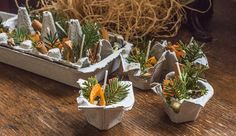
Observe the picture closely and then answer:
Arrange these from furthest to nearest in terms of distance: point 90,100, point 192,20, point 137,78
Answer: point 192,20, point 137,78, point 90,100

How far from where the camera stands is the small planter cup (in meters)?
0.58

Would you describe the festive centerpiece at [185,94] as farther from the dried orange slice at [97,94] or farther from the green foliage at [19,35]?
the green foliage at [19,35]

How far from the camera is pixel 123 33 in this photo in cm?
81

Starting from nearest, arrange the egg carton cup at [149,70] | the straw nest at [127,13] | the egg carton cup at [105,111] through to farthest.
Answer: the egg carton cup at [105,111] → the egg carton cup at [149,70] → the straw nest at [127,13]

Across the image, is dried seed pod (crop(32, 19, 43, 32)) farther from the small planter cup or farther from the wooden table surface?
the small planter cup

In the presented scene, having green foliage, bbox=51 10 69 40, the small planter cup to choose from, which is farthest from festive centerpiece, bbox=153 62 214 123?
green foliage, bbox=51 10 69 40

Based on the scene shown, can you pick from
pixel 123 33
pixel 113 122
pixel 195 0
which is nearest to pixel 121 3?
pixel 123 33

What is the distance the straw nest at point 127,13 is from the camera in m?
0.79

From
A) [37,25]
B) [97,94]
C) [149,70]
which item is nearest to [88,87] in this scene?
[97,94]

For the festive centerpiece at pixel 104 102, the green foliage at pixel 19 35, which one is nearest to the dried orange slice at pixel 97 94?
the festive centerpiece at pixel 104 102

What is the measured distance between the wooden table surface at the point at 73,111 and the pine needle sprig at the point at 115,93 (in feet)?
0.15

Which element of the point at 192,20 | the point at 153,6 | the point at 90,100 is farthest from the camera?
the point at 192,20

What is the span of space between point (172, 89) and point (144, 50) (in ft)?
0.48

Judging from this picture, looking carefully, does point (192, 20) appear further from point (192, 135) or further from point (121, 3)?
point (192, 135)
